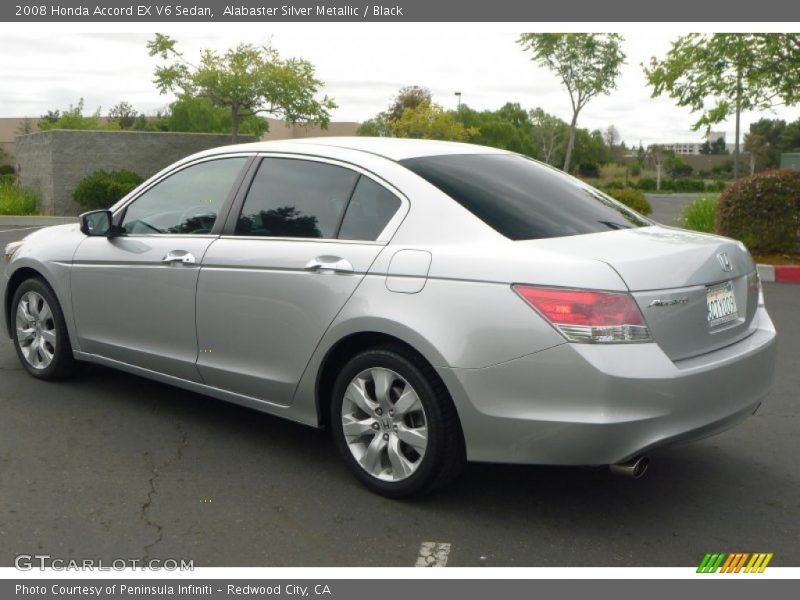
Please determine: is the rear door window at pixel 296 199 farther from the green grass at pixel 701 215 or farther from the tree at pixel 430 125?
the tree at pixel 430 125

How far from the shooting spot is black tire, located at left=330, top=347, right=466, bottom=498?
4.00 m

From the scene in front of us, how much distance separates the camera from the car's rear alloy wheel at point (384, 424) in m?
4.12

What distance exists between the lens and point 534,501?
433cm

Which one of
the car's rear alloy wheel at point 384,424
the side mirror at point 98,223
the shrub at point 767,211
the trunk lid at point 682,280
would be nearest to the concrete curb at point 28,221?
the shrub at point 767,211

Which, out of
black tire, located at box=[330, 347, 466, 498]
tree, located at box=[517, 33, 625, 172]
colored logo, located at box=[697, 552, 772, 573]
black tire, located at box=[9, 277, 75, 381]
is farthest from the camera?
tree, located at box=[517, 33, 625, 172]

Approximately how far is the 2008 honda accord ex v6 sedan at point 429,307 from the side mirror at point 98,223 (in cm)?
3

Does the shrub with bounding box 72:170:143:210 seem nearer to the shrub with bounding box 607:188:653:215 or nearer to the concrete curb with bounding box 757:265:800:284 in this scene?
the shrub with bounding box 607:188:653:215

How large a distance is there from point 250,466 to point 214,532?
0.85 metres

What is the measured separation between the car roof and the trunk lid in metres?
1.01

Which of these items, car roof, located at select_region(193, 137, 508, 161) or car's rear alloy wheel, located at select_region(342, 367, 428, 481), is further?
car roof, located at select_region(193, 137, 508, 161)

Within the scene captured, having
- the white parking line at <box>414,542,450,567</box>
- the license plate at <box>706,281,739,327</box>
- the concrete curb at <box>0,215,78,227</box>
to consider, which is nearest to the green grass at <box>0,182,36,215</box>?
the concrete curb at <box>0,215,78,227</box>

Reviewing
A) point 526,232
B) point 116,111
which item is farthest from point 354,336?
point 116,111

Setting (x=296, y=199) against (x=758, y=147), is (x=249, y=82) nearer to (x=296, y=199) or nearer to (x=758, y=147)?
(x=296, y=199)
